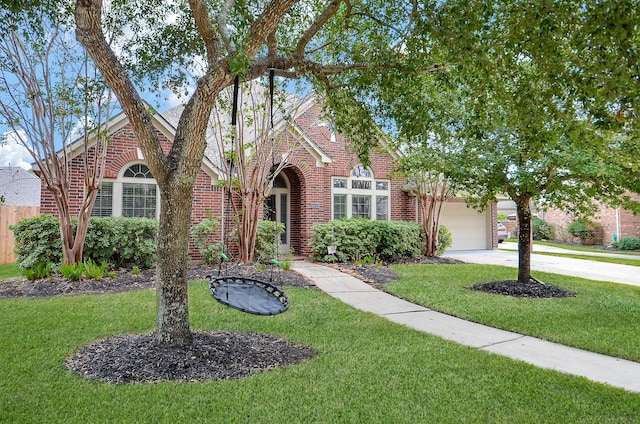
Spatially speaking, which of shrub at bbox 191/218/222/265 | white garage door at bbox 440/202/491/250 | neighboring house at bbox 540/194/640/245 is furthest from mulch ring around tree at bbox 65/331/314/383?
neighboring house at bbox 540/194/640/245

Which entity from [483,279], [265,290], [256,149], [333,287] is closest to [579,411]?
[265,290]

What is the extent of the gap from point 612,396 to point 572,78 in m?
2.92

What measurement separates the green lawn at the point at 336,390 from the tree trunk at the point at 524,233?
498 cm

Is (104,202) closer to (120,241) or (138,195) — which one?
(138,195)

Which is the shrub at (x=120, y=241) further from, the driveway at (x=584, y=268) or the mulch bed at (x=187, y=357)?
the driveway at (x=584, y=268)

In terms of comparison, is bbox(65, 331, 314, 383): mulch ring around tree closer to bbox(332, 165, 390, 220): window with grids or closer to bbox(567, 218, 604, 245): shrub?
bbox(332, 165, 390, 220): window with grids

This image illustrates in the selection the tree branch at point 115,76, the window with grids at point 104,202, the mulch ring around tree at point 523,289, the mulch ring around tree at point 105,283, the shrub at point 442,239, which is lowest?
the mulch ring around tree at point 523,289

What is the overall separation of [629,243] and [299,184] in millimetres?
19401

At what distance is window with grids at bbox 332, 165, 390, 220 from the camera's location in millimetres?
15484

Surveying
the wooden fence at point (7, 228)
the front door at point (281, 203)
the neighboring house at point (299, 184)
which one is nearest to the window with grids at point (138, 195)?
the neighboring house at point (299, 184)

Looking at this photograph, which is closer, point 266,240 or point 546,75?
point 546,75

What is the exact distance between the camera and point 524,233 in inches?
373

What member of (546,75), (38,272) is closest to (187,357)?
(546,75)

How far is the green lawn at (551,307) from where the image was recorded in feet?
19.1
